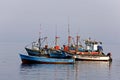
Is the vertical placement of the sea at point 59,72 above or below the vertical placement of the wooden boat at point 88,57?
below

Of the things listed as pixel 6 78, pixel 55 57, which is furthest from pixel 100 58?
pixel 6 78

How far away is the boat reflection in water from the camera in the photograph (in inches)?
2508

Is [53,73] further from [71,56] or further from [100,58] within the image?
[100,58]

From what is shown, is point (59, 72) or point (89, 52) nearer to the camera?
point (59, 72)

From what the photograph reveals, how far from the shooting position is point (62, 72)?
7194 centimetres

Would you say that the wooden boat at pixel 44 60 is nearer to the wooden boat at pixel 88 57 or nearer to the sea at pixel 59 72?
the sea at pixel 59 72

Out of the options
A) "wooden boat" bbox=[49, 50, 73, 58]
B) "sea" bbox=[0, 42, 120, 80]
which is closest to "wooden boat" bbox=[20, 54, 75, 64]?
"sea" bbox=[0, 42, 120, 80]

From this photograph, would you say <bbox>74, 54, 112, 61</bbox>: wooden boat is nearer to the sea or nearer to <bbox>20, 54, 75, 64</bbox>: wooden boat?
the sea

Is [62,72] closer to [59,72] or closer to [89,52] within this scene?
[59,72]

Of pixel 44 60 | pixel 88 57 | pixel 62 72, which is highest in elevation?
pixel 88 57

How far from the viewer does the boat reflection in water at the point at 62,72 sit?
209 feet

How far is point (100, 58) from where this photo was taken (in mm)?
96000

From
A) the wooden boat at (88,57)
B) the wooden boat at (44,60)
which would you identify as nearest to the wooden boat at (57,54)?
the wooden boat at (44,60)

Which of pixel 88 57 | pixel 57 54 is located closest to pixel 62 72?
pixel 57 54
